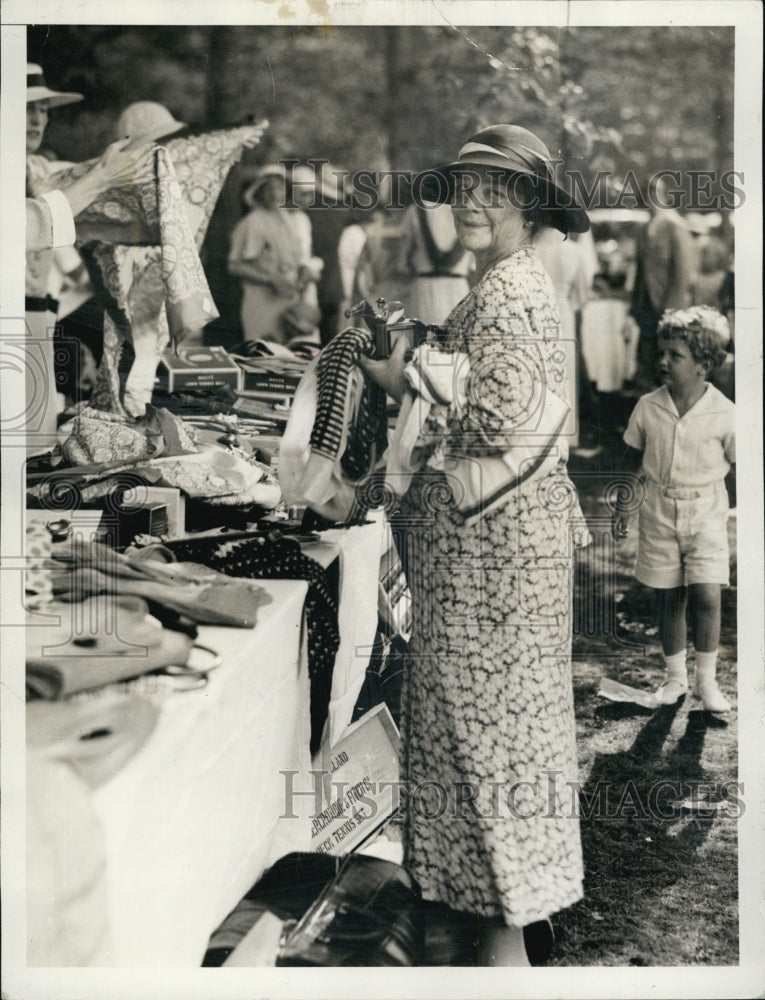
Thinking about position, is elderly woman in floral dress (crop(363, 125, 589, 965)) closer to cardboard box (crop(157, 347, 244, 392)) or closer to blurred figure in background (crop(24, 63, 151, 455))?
cardboard box (crop(157, 347, 244, 392))

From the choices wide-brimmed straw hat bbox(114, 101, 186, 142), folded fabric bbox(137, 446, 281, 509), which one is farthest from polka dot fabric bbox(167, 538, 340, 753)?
wide-brimmed straw hat bbox(114, 101, 186, 142)

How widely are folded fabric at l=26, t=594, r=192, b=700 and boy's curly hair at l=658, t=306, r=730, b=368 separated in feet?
5.27

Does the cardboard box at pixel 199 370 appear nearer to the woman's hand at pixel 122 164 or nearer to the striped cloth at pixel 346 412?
the striped cloth at pixel 346 412

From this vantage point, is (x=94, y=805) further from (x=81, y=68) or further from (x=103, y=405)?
(x=81, y=68)

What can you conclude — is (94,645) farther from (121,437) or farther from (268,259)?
(268,259)

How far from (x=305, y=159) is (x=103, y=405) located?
0.90 metres

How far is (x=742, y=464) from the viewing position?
2793mm

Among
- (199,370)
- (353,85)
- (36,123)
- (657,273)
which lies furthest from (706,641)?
(36,123)

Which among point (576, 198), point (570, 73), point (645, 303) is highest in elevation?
point (570, 73)

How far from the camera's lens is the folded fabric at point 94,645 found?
2619 mm

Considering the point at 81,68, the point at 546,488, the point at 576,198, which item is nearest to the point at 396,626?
the point at 546,488

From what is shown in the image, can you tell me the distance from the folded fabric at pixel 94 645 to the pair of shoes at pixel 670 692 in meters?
1.33

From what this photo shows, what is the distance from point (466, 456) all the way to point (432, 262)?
554 mm

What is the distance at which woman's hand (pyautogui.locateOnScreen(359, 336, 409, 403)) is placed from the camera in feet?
8.98
